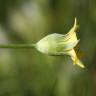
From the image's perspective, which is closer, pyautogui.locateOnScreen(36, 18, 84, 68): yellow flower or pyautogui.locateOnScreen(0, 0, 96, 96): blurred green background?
pyautogui.locateOnScreen(36, 18, 84, 68): yellow flower

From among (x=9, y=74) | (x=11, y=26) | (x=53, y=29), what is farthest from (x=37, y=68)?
(x=11, y=26)

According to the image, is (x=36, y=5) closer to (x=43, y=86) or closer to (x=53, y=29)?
(x=53, y=29)

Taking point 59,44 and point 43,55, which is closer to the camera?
point 59,44

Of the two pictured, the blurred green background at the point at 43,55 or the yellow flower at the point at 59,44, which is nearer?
the yellow flower at the point at 59,44
